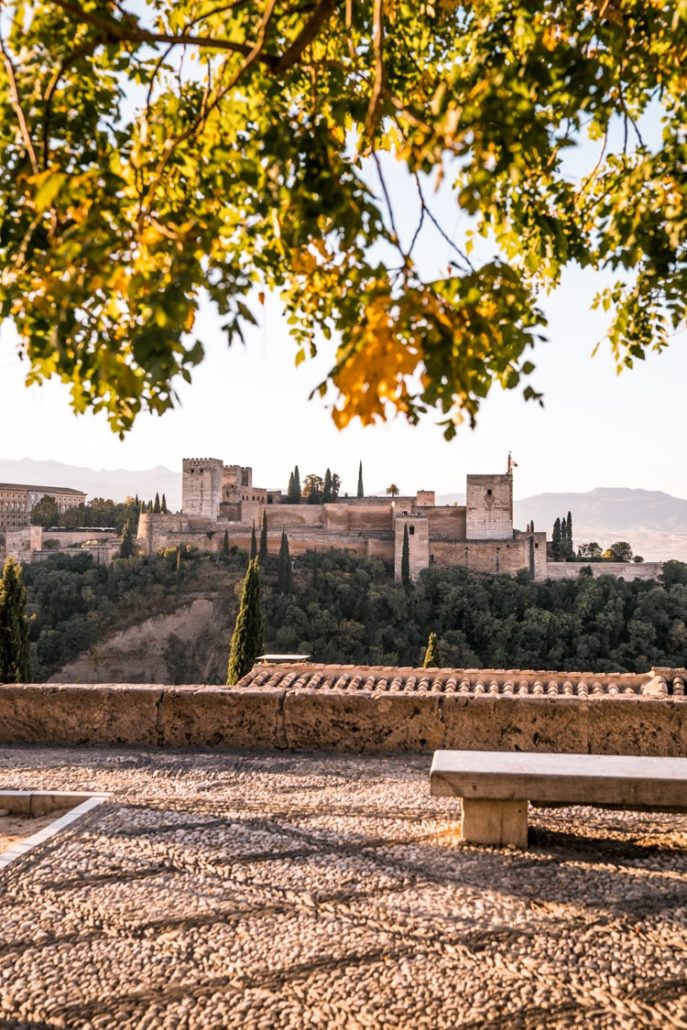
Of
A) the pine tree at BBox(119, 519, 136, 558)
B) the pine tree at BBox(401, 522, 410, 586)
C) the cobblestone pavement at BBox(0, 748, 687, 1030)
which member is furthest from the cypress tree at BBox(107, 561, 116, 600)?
the cobblestone pavement at BBox(0, 748, 687, 1030)

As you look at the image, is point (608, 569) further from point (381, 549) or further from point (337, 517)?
point (337, 517)

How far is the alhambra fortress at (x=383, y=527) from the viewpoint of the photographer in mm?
44188

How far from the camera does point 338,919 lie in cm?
253

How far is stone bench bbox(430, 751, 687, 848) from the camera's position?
3051 millimetres

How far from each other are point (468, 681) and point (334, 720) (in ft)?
13.2

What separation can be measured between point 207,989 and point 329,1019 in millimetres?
337

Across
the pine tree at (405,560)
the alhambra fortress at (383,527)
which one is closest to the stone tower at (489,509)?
the alhambra fortress at (383,527)

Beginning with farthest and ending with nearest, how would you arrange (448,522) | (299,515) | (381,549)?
(299,515), (448,522), (381,549)

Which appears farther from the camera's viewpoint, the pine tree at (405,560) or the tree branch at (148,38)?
the pine tree at (405,560)

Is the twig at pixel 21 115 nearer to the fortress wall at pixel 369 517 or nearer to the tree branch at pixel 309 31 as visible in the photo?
the tree branch at pixel 309 31

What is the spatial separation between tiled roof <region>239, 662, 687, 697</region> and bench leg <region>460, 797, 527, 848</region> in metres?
4.74

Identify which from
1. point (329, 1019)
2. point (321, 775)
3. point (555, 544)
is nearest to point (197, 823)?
point (321, 775)

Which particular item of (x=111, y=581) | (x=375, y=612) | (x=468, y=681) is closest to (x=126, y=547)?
(x=111, y=581)

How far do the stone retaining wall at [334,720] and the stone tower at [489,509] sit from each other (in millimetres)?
41857
